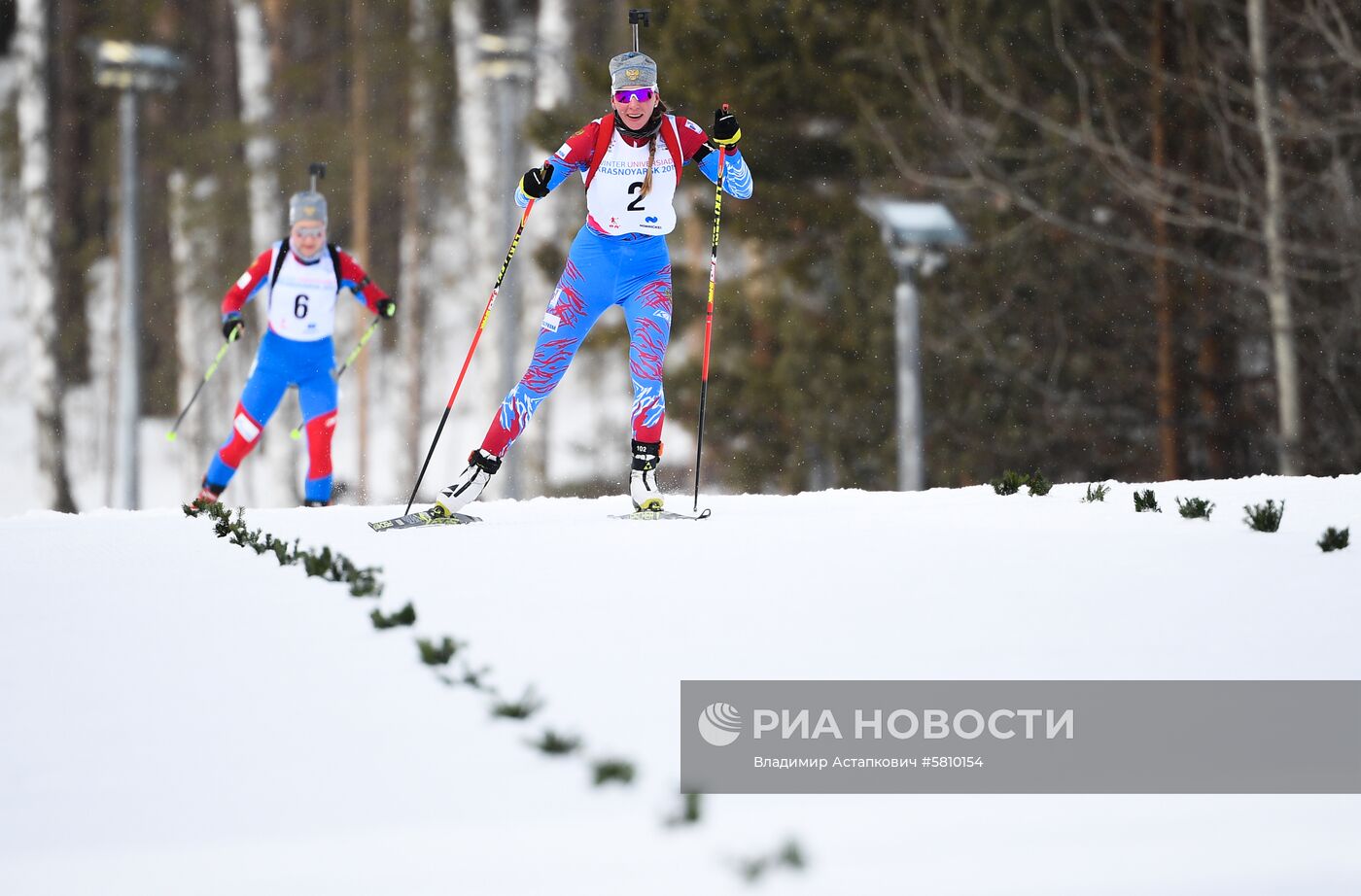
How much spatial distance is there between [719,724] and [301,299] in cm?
506

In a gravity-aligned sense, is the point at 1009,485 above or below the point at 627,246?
below

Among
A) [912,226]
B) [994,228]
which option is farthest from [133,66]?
[994,228]

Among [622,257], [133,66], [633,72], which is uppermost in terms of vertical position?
[133,66]

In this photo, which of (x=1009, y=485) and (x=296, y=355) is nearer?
(x=1009, y=485)

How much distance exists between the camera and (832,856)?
242cm

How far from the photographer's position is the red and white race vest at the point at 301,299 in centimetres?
733

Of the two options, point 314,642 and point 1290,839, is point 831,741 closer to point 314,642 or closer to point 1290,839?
point 1290,839

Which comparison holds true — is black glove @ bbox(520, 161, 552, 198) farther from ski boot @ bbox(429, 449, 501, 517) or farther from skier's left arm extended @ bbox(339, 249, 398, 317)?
skier's left arm extended @ bbox(339, 249, 398, 317)

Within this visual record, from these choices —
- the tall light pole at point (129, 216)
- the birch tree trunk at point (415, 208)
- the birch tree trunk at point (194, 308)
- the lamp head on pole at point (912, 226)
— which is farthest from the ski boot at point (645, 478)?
the birch tree trunk at point (194, 308)

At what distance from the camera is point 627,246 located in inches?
224

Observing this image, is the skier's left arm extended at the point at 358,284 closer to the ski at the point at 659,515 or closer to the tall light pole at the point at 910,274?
the ski at the point at 659,515

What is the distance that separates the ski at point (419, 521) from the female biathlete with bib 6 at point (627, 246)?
4 cm

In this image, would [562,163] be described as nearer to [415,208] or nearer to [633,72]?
[633,72]

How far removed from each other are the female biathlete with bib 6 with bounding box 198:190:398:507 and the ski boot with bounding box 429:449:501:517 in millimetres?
1765
